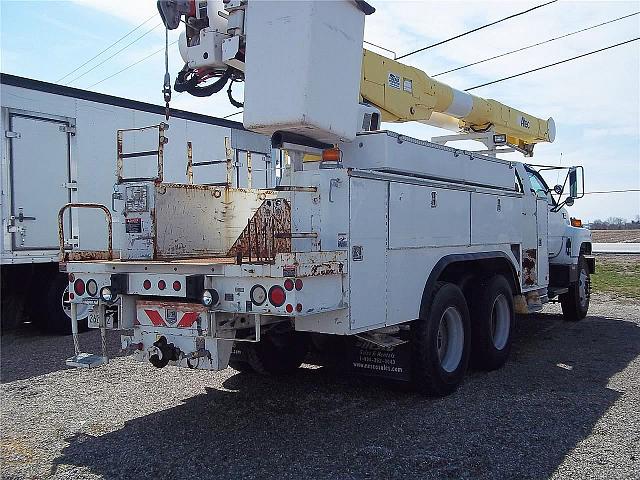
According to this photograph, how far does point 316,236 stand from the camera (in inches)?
181

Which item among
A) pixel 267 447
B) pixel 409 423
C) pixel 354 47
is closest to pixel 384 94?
pixel 354 47

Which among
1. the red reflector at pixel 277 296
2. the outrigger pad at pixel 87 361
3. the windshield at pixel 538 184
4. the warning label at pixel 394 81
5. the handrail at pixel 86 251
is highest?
the warning label at pixel 394 81

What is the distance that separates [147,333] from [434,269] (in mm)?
2459

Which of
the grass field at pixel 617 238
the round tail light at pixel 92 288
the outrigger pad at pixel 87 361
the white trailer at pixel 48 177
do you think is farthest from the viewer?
the grass field at pixel 617 238

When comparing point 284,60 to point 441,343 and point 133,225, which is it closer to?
point 133,225

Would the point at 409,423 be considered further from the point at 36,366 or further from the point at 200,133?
the point at 200,133

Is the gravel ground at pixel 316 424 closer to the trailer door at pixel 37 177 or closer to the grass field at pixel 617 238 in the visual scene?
the trailer door at pixel 37 177

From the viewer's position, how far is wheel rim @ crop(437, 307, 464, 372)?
602 centimetres

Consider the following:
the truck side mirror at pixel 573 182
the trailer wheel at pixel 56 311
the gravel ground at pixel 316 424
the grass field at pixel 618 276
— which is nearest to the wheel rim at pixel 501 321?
the gravel ground at pixel 316 424

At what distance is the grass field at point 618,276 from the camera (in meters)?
14.4

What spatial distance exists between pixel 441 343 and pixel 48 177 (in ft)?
20.8

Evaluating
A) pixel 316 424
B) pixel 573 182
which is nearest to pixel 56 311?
pixel 316 424

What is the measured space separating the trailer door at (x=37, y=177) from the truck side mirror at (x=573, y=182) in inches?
285

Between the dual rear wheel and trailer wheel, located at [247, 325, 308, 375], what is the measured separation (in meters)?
1.27
